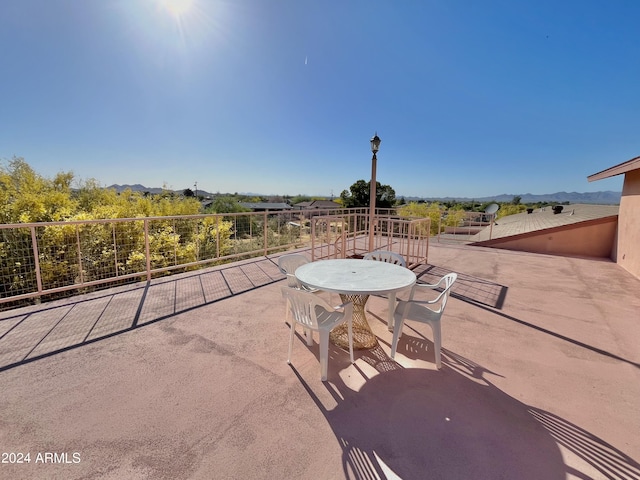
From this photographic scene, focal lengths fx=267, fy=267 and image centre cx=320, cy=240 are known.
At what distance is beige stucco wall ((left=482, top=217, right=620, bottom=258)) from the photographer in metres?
7.32

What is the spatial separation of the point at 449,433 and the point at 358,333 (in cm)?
122

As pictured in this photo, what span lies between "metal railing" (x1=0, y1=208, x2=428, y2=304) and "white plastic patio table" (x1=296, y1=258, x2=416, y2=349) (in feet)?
7.49

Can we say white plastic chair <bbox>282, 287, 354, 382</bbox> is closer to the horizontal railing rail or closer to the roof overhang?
the horizontal railing rail

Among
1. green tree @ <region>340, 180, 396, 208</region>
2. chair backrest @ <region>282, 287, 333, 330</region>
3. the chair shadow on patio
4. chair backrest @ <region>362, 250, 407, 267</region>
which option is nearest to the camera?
the chair shadow on patio

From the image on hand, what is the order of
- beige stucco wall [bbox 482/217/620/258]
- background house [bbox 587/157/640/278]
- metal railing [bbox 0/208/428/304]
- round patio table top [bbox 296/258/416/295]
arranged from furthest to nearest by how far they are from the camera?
1. beige stucco wall [bbox 482/217/620/258]
2. background house [bbox 587/157/640/278]
3. metal railing [bbox 0/208/428/304]
4. round patio table top [bbox 296/258/416/295]

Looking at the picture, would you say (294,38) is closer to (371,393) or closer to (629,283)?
(371,393)

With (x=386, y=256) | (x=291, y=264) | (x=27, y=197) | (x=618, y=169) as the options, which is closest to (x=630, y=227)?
(x=618, y=169)

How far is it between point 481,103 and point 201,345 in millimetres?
13237

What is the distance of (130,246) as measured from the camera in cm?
594

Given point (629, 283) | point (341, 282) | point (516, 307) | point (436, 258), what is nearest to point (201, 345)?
point (341, 282)

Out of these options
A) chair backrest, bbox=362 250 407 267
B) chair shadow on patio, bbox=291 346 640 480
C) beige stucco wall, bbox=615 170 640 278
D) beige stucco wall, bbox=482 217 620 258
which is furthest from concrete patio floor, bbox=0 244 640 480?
beige stucco wall, bbox=482 217 620 258

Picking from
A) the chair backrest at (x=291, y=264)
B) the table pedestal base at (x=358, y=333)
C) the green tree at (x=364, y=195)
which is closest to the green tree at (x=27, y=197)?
the chair backrest at (x=291, y=264)

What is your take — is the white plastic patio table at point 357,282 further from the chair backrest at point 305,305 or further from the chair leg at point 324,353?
the chair leg at point 324,353

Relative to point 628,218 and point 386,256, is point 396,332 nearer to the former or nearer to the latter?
point 386,256
